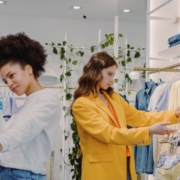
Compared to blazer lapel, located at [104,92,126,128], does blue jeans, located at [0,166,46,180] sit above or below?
below

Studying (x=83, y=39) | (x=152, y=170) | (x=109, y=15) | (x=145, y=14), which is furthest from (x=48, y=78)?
(x=152, y=170)

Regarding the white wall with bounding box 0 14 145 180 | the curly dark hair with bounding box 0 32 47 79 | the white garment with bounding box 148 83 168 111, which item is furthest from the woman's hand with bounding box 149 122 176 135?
the white wall with bounding box 0 14 145 180

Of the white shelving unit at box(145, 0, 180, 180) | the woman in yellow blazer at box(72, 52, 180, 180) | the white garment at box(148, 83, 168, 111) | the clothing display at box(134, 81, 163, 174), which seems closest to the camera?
the woman in yellow blazer at box(72, 52, 180, 180)

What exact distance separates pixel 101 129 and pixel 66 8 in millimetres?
3295

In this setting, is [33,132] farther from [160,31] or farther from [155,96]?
[160,31]

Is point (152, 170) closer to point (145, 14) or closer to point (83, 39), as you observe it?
point (145, 14)

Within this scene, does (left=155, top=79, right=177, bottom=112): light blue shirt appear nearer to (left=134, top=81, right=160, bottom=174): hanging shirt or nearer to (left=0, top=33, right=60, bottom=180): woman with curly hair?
(left=134, top=81, right=160, bottom=174): hanging shirt

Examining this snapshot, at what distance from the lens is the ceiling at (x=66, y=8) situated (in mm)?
4863

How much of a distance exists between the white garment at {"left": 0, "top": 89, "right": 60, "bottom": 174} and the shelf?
6.06ft

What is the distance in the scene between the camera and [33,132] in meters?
1.51

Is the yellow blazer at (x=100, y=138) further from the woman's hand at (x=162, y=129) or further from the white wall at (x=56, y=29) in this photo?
the white wall at (x=56, y=29)

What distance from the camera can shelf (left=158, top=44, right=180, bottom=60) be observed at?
10.7ft

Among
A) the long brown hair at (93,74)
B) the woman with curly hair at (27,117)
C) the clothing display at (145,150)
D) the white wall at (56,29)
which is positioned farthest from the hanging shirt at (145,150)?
the white wall at (56,29)

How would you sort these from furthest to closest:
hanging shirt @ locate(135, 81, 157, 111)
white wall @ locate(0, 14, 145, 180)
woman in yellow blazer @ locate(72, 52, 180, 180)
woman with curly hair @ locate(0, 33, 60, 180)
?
white wall @ locate(0, 14, 145, 180) → hanging shirt @ locate(135, 81, 157, 111) → woman in yellow blazer @ locate(72, 52, 180, 180) → woman with curly hair @ locate(0, 33, 60, 180)
